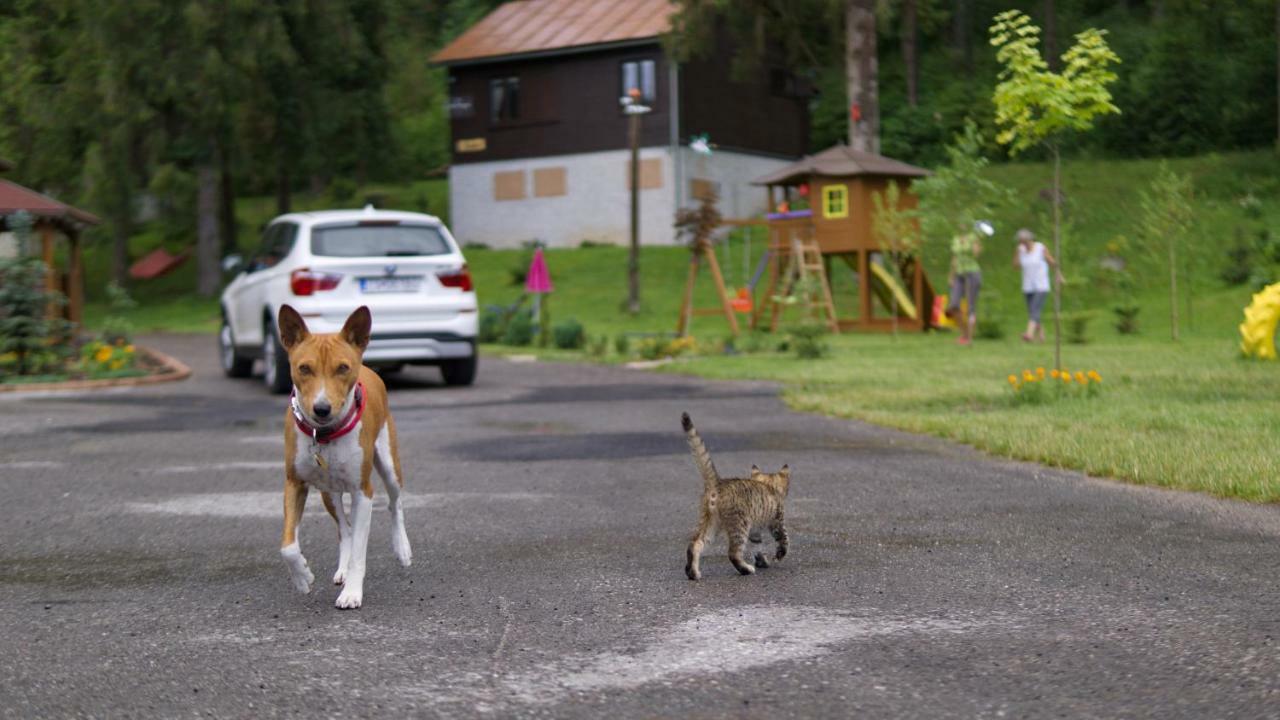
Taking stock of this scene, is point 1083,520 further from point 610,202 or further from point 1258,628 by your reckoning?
point 610,202

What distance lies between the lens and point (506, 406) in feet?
49.2

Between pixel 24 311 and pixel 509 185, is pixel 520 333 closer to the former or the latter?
pixel 24 311

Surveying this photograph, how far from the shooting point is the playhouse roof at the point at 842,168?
3103 centimetres

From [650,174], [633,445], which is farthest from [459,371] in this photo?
[650,174]

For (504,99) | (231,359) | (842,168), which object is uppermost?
(504,99)

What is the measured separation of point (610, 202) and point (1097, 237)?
15862mm

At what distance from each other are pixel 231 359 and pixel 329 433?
48.4 ft

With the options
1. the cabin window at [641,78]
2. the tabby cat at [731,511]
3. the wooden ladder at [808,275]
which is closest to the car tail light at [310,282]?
the tabby cat at [731,511]

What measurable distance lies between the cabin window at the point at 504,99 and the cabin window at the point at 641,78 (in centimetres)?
412

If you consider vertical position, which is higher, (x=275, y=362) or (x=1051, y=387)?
(x=275, y=362)

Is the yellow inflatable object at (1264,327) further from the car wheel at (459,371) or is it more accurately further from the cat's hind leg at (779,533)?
the cat's hind leg at (779,533)

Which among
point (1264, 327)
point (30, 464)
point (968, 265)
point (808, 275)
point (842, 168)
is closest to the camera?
point (30, 464)

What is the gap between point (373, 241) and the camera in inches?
648

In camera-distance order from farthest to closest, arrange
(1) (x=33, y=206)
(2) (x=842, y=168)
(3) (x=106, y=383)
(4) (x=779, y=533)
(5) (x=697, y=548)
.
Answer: (2) (x=842, y=168)
(1) (x=33, y=206)
(3) (x=106, y=383)
(4) (x=779, y=533)
(5) (x=697, y=548)
